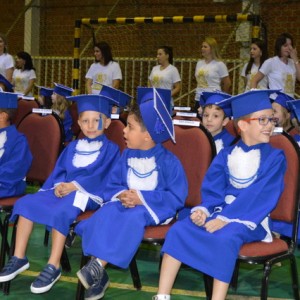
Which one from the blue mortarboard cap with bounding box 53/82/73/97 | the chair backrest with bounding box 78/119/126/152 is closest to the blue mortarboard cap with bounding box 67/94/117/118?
the chair backrest with bounding box 78/119/126/152

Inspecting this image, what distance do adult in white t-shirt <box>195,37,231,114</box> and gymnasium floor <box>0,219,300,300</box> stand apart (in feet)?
10.6

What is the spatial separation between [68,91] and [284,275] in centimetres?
252

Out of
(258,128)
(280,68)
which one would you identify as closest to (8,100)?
(258,128)

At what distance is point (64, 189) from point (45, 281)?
0.55m

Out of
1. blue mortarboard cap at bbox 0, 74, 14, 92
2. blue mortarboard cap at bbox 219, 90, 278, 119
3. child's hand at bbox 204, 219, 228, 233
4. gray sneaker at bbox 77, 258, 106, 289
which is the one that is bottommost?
gray sneaker at bbox 77, 258, 106, 289

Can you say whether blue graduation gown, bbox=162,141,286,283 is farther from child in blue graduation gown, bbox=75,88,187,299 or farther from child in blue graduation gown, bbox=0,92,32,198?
child in blue graduation gown, bbox=0,92,32,198

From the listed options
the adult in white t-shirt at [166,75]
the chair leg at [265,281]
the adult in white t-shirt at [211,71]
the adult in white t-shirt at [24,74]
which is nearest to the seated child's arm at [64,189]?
the chair leg at [265,281]

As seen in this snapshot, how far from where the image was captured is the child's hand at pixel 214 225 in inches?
118

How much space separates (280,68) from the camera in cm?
673

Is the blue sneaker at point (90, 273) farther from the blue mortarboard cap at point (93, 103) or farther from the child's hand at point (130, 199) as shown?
the blue mortarboard cap at point (93, 103)

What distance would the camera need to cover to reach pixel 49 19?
11789 mm

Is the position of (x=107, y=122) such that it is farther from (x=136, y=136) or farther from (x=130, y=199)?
(x=130, y=199)

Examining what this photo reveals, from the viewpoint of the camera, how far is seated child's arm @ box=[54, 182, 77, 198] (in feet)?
12.1

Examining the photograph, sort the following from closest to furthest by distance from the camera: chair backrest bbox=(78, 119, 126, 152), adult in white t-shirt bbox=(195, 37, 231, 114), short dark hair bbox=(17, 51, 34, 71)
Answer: chair backrest bbox=(78, 119, 126, 152)
adult in white t-shirt bbox=(195, 37, 231, 114)
short dark hair bbox=(17, 51, 34, 71)
